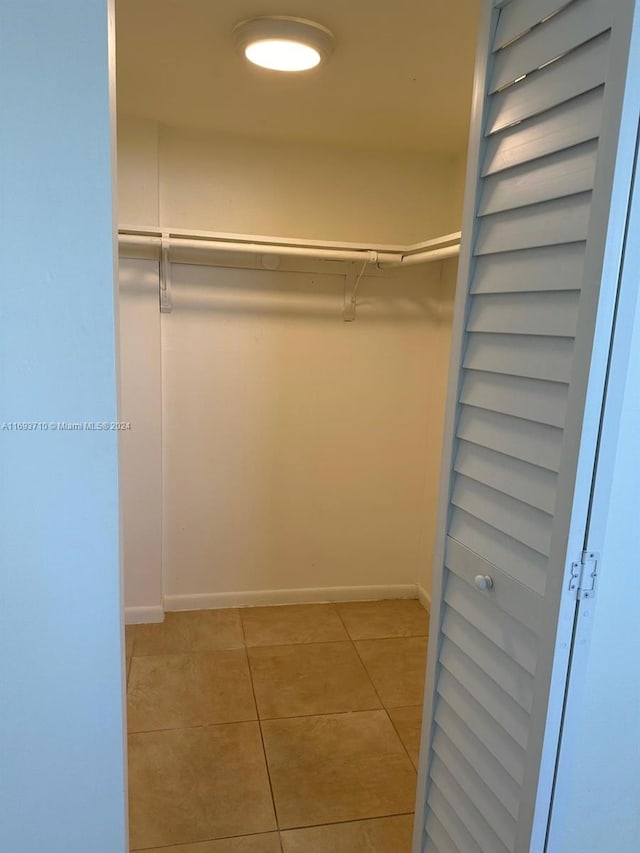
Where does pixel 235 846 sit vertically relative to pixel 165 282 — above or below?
below

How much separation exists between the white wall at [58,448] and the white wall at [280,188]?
1.94m

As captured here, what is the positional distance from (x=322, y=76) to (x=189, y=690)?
2.45 metres

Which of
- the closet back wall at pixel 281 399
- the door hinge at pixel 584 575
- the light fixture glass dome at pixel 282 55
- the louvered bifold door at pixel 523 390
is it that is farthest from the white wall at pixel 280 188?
the door hinge at pixel 584 575

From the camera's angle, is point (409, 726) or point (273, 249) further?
point (273, 249)

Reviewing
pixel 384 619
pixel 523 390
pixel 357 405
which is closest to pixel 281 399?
pixel 357 405

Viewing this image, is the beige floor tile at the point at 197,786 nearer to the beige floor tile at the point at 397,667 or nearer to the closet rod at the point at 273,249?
the beige floor tile at the point at 397,667

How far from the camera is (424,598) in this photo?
11.2ft

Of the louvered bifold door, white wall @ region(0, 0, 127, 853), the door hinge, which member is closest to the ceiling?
the louvered bifold door

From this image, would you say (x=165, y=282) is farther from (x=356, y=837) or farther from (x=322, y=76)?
(x=356, y=837)

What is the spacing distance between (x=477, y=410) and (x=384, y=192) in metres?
2.13

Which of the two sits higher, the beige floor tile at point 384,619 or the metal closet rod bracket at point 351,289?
the metal closet rod bracket at point 351,289

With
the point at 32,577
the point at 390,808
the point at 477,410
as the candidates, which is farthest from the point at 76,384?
the point at 390,808

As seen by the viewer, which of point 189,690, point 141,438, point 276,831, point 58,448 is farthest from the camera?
point 141,438

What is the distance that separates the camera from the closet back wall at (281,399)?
9.64 feet
